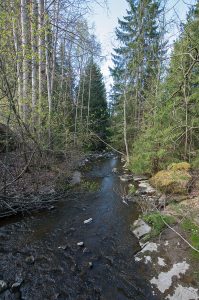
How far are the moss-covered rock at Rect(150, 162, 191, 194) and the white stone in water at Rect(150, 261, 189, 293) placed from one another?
321 centimetres

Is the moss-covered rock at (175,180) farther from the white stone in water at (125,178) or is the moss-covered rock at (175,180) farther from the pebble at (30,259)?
the pebble at (30,259)

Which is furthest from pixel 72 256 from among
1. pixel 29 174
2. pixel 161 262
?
pixel 29 174

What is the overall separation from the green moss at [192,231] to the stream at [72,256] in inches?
41.0

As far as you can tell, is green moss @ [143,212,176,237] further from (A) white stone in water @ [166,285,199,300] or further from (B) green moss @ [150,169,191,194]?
(B) green moss @ [150,169,191,194]

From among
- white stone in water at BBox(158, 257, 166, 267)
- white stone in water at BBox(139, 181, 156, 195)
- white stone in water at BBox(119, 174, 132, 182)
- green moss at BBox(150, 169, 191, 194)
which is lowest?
white stone in water at BBox(158, 257, 166, 267)

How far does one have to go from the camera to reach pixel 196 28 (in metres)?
7.40

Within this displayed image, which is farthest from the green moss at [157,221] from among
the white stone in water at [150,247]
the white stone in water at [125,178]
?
the white stone in water at [125,178]

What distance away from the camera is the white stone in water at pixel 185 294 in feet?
9.76

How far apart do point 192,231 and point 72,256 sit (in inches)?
94.6

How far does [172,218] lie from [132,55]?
10.2 metres

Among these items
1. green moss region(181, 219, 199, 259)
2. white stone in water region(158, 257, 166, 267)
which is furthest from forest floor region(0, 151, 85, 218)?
green moss region(181, 219, 199, 259)

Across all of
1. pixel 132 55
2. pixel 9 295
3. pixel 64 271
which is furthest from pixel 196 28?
pixel 9 295

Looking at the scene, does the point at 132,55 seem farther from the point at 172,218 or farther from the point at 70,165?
the point at 172,218

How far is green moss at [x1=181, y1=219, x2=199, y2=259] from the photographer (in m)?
3.87
